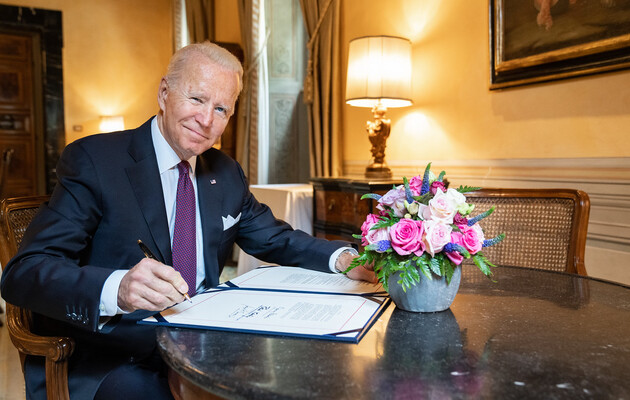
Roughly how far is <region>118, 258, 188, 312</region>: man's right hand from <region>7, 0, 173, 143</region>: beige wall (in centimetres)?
798

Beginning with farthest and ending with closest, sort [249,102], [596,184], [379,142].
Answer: [249,102], [379,142], [596,184]

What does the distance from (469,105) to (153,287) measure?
2586 mm

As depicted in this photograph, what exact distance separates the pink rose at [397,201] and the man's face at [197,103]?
658mm

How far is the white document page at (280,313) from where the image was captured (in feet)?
3.27

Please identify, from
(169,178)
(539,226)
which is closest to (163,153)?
(169,178)

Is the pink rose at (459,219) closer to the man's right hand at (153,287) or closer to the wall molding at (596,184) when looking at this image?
the man's right hand at (153,287)

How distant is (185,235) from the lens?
154 centimetres

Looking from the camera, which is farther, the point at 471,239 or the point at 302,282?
the point at 302,282

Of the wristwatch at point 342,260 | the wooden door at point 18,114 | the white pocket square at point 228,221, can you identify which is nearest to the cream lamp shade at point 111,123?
the wooden door at point 18,114

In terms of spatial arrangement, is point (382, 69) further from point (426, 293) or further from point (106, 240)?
point (426, 293)

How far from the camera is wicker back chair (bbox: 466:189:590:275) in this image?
183cm

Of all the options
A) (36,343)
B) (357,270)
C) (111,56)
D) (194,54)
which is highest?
(111,56)

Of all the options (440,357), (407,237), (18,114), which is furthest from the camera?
(18,114)

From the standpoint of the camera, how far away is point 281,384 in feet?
2.52
